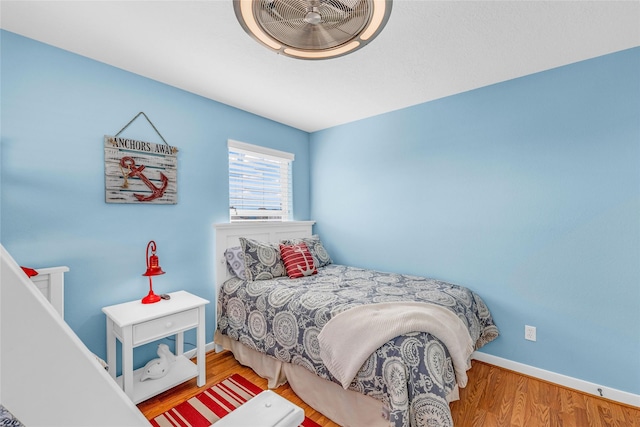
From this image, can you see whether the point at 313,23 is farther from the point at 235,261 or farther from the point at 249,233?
the point at 249,233

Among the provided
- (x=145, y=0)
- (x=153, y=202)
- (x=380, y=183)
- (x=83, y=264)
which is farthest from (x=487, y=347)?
(x=145, y=0)

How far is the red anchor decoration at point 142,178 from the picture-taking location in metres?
2.25

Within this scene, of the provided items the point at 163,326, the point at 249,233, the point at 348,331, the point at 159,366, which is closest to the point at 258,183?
the point at 249,233

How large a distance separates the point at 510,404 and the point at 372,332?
1246 mm

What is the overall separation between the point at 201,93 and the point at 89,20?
1.00 m

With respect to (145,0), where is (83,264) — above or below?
below

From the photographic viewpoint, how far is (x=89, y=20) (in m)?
1.72

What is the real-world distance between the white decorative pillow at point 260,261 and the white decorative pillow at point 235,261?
0.07 metres

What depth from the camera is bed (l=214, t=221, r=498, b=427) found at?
153cm

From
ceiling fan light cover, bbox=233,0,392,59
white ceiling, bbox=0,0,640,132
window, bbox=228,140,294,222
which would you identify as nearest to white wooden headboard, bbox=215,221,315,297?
window, bbox=228,140,294,222

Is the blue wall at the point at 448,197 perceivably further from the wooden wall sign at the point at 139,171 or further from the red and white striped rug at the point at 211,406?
the red and white striped rug at the point at 211,406

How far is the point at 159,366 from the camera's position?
7.00ft

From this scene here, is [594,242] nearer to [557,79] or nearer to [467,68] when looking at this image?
[557,79]

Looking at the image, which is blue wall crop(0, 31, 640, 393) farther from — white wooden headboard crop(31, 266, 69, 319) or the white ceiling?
the white ceiling
